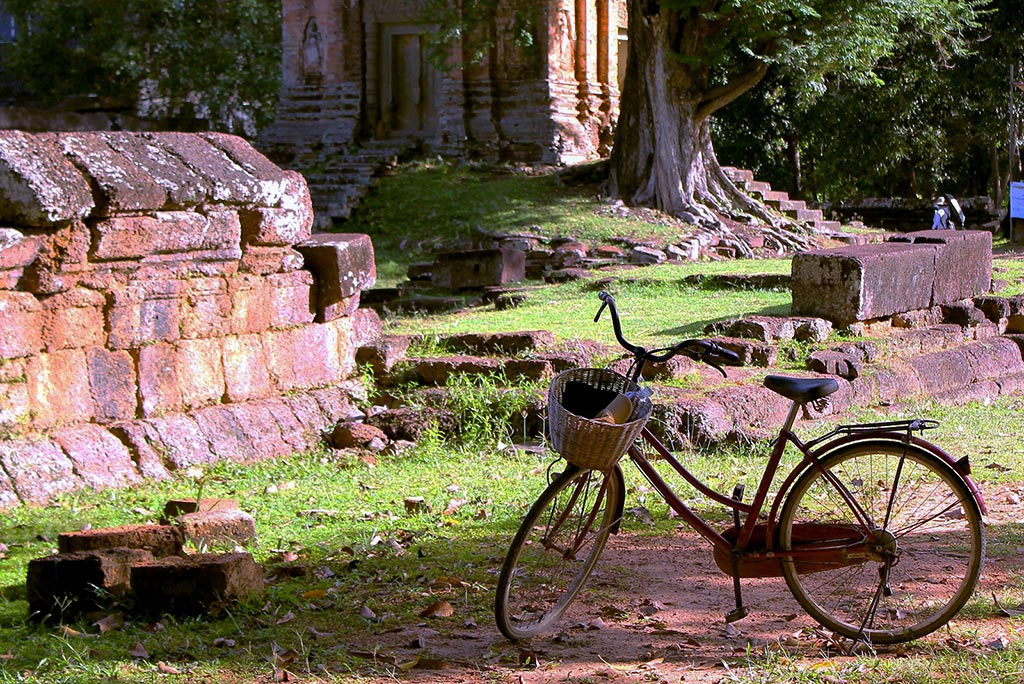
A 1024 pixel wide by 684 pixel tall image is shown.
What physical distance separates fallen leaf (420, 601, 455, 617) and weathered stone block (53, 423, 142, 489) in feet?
8.01

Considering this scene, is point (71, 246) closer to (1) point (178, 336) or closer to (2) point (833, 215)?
(1) point (178, 336)

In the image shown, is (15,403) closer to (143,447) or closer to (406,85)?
(143,447)

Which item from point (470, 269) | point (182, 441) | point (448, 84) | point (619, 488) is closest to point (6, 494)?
point (182, 441)

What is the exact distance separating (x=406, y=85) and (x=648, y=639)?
20.2 metres

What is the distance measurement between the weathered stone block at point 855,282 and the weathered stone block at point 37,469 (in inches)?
237

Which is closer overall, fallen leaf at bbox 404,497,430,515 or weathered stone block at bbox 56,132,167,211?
fallen leaf at bbox 404,497,430,515

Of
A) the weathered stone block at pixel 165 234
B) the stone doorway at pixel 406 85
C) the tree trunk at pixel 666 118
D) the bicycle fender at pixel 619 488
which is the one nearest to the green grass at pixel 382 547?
the bicycle fender at pixel 619 488

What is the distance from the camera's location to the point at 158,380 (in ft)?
22.2

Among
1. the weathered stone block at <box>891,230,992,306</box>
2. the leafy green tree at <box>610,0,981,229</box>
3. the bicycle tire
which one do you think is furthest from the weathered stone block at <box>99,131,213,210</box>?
the leafy green tree at <box>610,0,981,229</box>

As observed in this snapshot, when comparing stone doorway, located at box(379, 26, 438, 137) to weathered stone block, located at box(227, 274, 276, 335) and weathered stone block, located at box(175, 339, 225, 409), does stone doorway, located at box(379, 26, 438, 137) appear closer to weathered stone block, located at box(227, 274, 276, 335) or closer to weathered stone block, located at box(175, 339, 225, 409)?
weathered stone block, located at box(227, 274, 276, 335)

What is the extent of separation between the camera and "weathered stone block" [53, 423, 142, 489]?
6.18 meters

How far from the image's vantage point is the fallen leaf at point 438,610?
4477mm

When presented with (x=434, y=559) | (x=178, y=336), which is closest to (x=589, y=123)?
(x=178, y=336)

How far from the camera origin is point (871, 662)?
3.95m
